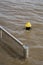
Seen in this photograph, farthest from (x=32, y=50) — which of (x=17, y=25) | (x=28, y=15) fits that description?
(x=28, y=15)

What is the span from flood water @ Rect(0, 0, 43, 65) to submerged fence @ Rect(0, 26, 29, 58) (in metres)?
0.14

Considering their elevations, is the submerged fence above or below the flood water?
above

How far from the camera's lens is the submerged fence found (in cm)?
388

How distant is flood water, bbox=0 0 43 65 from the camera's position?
390cm

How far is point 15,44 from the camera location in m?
4.39

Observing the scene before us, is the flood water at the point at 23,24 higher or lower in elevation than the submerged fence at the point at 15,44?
lower

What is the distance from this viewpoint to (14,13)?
658cm

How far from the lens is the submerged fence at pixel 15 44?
3.88m

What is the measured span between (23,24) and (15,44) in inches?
50.9

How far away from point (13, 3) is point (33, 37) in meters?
3.28

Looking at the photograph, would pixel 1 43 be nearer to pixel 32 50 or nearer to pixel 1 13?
pixel 32 50

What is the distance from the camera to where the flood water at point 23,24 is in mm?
3896

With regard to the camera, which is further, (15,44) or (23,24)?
(23,24)

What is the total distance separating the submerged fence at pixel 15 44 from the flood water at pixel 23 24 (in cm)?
14
